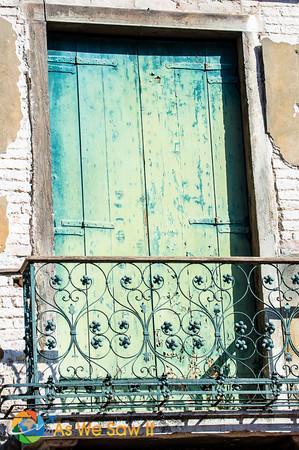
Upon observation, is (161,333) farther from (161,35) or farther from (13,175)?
(161,35)

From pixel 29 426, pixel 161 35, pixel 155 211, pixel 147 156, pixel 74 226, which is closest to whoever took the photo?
pixel 29 426

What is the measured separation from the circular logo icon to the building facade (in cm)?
12

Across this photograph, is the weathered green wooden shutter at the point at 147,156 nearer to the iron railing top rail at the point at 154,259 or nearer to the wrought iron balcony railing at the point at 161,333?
the wrought iron balcony railing at the point at 161,333

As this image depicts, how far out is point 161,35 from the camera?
39.4 feet

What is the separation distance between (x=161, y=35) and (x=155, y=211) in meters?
1.35

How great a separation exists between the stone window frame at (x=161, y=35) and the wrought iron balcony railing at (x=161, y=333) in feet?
1.05

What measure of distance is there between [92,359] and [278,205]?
73.0 inches

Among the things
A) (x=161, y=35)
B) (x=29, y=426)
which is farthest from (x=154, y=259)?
(x=161, y=35)

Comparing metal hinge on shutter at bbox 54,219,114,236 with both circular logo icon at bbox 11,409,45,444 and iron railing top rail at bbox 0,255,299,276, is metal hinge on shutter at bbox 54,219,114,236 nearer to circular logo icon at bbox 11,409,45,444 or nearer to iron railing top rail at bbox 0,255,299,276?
iron railing top rail at bbox 0,255,299,276

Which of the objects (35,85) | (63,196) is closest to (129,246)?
(63,196)

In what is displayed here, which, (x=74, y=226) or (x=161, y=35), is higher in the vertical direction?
(x=161, y=35)

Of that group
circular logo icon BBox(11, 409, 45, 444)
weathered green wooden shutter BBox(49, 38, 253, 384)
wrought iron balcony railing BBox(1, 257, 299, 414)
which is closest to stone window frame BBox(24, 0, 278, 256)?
weathered green wooden shutter BBox(49, 38, 253, 384)

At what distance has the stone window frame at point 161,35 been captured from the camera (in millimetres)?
11391

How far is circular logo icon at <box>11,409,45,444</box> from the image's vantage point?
1040 centimetres
